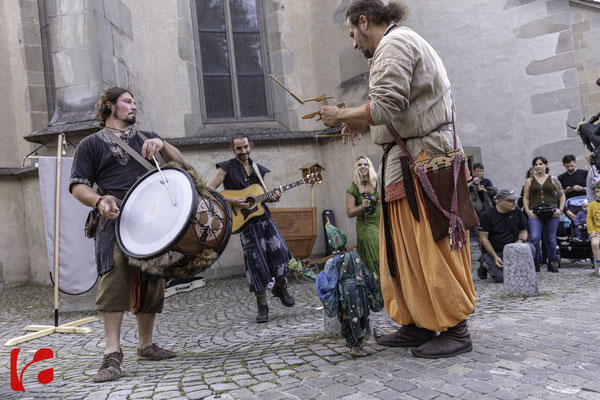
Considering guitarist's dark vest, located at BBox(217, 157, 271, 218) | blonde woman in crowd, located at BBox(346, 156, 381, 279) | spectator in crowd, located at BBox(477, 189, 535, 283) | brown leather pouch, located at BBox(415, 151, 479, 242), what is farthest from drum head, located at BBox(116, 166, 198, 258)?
spectator in crowd, located at BBox(477, 189, 535, 283)

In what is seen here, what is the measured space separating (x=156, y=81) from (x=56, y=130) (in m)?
2.67

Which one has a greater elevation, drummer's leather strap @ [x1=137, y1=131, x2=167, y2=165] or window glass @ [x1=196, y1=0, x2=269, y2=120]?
window glass @ [x1=196, y1=0, x2=269, y2=120]

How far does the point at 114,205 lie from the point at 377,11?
1.98 m

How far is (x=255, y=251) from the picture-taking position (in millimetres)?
4961

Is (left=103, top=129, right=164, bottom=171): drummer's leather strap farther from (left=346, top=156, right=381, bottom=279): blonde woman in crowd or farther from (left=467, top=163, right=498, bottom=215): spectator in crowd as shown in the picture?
(left=467, top=163, right=498, bottom=215): spectator in crowd

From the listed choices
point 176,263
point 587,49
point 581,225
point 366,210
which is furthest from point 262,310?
point 587,49

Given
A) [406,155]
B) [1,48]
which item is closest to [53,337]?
[406,155]

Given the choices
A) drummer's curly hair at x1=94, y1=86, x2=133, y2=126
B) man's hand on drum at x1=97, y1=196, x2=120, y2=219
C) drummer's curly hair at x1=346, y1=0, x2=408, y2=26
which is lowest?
man's hand on drum at x1=97, y1=196, x2=120, y2=219

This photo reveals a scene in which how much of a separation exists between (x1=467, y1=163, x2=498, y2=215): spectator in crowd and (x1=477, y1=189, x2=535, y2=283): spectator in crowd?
148 centimetres

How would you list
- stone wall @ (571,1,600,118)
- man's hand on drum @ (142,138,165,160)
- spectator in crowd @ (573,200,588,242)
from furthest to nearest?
stone wall @ (571,1,600,118) → spectator in crowd @ (573,200,588,242) → man's hand on drum @ (142,138,165,160)

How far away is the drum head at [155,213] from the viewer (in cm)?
283

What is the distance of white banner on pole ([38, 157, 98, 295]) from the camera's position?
5.54 meters

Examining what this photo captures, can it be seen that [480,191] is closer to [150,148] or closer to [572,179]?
[572,179]

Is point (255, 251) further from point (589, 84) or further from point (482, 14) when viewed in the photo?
point (589, 84)
